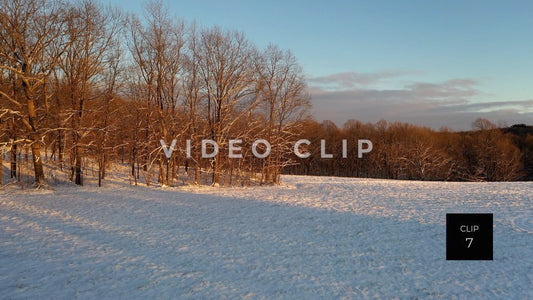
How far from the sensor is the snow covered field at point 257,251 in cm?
625

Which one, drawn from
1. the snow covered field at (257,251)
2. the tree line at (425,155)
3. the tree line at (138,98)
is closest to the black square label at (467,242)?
the snow covered field at (257,251)

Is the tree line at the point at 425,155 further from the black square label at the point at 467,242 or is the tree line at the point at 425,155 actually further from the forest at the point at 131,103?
the black square label at the point at 467,242

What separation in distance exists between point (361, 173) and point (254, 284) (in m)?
60.0

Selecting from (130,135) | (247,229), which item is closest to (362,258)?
(247,229)

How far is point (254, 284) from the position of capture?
6441mm

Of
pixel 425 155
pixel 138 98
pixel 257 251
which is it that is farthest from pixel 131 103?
pixel 425 155

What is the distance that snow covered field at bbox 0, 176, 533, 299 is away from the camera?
625 cm

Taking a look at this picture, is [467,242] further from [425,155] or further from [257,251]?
[425,155]

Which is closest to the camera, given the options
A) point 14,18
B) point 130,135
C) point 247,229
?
point 247,229

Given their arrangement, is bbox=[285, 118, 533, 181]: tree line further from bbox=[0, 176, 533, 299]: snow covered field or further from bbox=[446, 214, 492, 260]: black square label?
bbox=[446, 214, 492, 260]: black square label

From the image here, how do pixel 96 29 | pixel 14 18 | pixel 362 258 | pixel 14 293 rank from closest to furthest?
1. pixel 14 293
2. pixel 362 258
3. pixel 14 18
4. pixel 96 29

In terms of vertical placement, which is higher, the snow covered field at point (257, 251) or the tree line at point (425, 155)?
the tree line at point (425, 155)

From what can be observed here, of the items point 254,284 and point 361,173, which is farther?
point 361,173

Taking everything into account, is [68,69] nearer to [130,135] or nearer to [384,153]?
[130,135]
